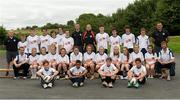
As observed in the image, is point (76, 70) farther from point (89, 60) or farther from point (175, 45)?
point (175, 45)

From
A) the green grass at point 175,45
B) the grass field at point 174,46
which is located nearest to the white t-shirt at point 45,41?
the grass field at point 174,46

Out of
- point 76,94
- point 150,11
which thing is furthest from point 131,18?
point 76,94

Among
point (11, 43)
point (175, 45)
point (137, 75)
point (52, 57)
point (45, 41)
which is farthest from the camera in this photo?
point (175, 45)

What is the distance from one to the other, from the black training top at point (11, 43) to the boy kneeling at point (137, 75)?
5.08m

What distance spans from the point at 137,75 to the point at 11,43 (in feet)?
18.1

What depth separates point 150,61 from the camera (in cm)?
1628

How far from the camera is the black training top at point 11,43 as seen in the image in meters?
17.1

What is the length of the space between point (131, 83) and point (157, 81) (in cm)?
164

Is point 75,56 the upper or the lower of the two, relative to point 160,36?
lower

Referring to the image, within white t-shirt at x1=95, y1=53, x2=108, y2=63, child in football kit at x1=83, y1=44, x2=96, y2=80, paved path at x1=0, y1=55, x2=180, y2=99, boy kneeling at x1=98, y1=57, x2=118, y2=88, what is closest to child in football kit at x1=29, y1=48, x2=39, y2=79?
paved path at x1=0, y1=55, x2=180, y2=99

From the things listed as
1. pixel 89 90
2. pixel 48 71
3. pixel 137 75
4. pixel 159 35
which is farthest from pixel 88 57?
pixel 159 35

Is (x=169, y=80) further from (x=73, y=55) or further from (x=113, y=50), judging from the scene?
(x=73, y=55)

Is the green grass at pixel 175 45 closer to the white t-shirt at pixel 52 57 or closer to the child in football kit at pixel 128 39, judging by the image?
the child in football kit at pixel 128 39

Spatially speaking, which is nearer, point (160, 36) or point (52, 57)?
point (52, 57)
